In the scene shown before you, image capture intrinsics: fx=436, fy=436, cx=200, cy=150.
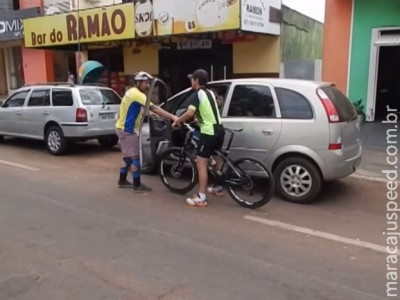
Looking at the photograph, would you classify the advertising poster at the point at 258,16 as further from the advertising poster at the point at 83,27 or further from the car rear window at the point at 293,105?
the car rear window at the point at 293,105


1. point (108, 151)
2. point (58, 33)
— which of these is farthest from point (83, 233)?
point (58, 33)

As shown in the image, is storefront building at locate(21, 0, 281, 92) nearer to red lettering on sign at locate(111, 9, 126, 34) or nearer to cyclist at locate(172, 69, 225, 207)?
red lettering on sign at locate(111, 9, 126, 34)

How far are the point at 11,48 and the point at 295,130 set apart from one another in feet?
65.6

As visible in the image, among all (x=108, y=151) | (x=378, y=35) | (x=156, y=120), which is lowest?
(x=108, y=151)

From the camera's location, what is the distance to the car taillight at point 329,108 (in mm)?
5789

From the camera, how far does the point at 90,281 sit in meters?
3.74

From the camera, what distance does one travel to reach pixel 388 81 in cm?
1356

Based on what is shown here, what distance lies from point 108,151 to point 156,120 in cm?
362

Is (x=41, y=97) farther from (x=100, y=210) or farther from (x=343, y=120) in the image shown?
(x=343, y=120)

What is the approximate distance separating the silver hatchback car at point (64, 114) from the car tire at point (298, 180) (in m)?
4.87

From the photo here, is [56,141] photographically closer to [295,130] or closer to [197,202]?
[197,202]

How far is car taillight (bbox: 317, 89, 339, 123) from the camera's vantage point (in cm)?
579

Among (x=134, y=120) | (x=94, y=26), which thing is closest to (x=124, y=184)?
(x=134, y=120)

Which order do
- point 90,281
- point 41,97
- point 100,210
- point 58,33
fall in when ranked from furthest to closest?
point 58,33
point 41,97
point 100,210
point 90,281
